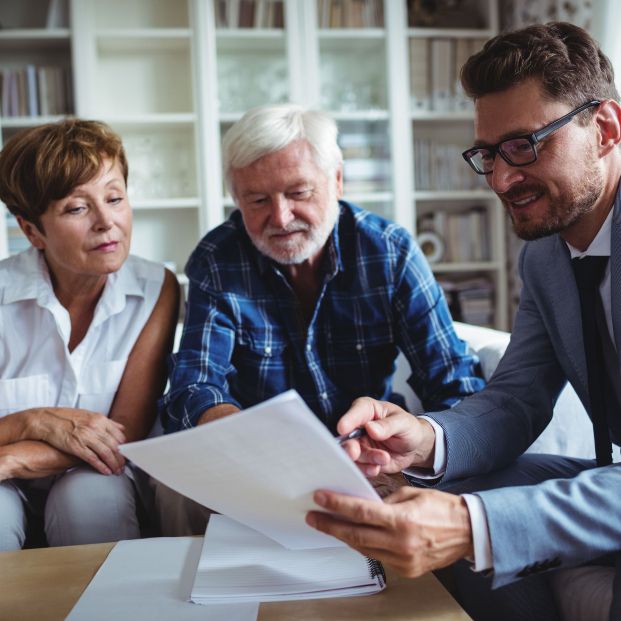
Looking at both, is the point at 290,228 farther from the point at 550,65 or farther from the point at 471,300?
the point at 471,300

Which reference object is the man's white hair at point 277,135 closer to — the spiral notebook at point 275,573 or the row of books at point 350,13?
the spiral notebook at point 275,573

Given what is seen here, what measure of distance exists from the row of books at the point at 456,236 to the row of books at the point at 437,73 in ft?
1.82

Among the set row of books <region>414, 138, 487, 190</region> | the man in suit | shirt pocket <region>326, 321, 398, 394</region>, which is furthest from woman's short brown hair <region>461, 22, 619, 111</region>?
row of books <region>414, 138, 487, 190</region>

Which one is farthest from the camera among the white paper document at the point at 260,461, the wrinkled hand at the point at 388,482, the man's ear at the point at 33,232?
the man's ear at the point at 33,232

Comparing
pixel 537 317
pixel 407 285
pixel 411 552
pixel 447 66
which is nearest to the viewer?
pixel 411 552

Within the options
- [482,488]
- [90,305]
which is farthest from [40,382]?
[482,488]

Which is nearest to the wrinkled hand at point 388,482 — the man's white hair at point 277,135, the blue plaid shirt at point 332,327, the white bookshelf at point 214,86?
the blue plaid shirt at point 332,327

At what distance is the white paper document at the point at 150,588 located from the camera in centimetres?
82

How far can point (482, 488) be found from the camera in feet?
3.84

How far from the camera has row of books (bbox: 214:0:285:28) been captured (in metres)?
3.47

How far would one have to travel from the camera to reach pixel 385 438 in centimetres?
100

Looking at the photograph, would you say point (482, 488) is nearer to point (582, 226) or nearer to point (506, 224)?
point (582, 226)

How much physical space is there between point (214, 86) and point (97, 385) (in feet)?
7.39

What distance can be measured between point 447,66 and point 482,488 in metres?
2.96
